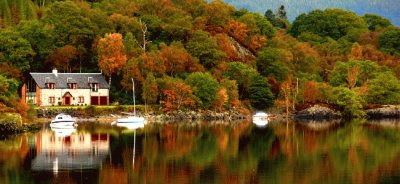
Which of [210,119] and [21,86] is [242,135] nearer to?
[210,119]

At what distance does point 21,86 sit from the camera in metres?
91.2

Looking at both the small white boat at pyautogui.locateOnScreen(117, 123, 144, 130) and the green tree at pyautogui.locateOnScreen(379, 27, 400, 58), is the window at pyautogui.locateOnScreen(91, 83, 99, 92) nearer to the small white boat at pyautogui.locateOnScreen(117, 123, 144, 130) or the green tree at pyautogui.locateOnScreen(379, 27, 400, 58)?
the small white boat at pyautogui.locateOnScreen(117, 123, 144, 130)

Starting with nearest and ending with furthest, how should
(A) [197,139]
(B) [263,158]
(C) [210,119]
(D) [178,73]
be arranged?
(B) [263,158]
(A) [197,139]
(C) [210,119]
(D) [178,73]

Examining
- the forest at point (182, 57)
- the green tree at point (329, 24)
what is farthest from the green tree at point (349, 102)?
the green tree at point (329, 24)

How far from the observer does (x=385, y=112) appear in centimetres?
10206

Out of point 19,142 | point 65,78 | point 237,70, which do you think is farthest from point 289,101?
point 19,142

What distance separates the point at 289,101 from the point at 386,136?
127 feet

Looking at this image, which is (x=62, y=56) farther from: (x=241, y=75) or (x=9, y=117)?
(x=9, y=117)

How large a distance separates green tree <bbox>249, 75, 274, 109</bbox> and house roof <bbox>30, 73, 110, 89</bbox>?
22.7 metres

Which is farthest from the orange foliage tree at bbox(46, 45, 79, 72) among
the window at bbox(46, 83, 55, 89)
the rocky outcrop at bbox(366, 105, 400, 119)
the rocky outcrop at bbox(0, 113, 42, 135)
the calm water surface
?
the rocky outcrop at bbox(366, 105, 400, 119)

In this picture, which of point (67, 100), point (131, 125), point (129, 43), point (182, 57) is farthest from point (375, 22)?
point (131, 125)

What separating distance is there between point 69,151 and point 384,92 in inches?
2749

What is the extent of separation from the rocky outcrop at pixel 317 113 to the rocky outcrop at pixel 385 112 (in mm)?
6696

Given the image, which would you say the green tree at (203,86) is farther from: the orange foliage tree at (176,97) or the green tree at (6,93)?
the green tree at (6,93)
